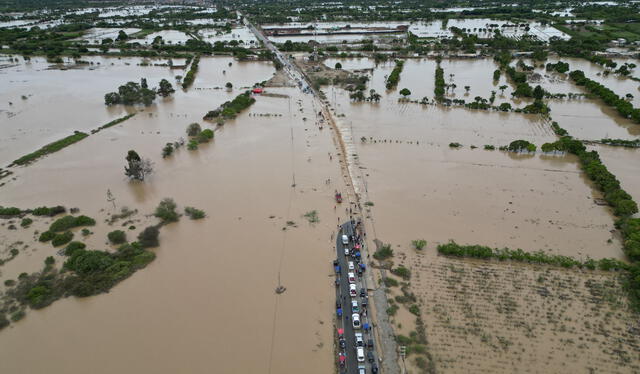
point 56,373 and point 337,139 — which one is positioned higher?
point 337,139

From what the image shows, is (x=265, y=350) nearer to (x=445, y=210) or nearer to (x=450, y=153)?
(x=445, y=210)

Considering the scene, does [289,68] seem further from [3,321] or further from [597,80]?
[3,321]

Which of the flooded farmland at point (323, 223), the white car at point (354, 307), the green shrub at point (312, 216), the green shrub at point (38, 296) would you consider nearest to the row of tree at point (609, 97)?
the flooded farmland at point (323, 223)

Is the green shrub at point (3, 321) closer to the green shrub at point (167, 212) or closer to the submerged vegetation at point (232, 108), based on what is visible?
the green shrub at point (167, 212)

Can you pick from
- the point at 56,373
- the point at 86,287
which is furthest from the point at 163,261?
the point at 56,373

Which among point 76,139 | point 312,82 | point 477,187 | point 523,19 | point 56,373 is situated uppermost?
point 523,19

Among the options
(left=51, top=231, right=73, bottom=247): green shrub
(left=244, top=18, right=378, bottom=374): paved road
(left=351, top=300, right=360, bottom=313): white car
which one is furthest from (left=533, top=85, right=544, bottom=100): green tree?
(left=51, top=231, right=73, bottom=247): green shrub

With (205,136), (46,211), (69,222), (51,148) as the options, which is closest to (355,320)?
(69,222)
